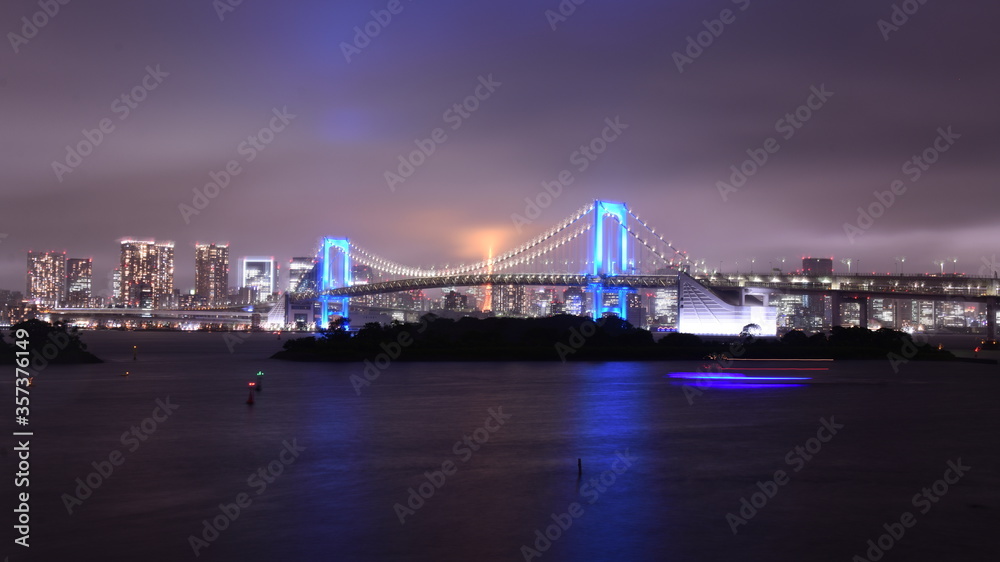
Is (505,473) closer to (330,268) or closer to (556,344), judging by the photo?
(556,344)

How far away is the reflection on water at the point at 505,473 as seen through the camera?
8.63 m

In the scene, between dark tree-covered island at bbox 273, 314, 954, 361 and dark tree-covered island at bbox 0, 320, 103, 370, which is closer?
dark tree-covered island at bbox 0, 320, 103, 370

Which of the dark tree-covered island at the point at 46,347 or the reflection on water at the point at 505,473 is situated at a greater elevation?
the dark tree-covered island at the point at 46,347

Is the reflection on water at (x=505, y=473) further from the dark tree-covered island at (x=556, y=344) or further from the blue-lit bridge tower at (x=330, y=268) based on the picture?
the blue-lit bridge tower at (x=330, y=268)

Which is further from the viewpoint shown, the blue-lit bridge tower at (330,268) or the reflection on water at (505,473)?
the blue-lit bridge tower at (330,268)

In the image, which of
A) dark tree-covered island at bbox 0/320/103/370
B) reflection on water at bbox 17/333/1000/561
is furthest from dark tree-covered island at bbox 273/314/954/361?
reflection on water at bbox 17/333/1000/561

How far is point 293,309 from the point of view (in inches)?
Answer: 3110

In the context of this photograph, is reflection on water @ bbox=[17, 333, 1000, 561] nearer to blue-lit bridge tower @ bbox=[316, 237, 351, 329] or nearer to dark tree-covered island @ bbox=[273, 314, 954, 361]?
dark tree-covered island @ bbox=[273, 314, 954, 361]

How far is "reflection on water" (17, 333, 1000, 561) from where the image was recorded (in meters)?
8.63

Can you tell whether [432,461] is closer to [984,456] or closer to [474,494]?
[474,494]

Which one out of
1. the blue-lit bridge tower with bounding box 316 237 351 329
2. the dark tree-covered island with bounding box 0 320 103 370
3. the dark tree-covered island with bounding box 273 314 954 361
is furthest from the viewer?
the blue-lit bridge tower with bounding box 316 237 351 329

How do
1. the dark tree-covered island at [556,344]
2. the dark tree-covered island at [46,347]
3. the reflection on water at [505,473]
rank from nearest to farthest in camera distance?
the reflection on water at [505,473], the dark tree-covered island at [46,347], the dark tree-covered island at [556,344]

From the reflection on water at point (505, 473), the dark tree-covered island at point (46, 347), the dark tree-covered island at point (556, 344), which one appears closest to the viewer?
the reflection on water at point (505, 473)

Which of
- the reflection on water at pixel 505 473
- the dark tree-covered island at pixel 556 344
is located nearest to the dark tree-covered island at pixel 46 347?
the dark tree-covered island at pixel 556 344
